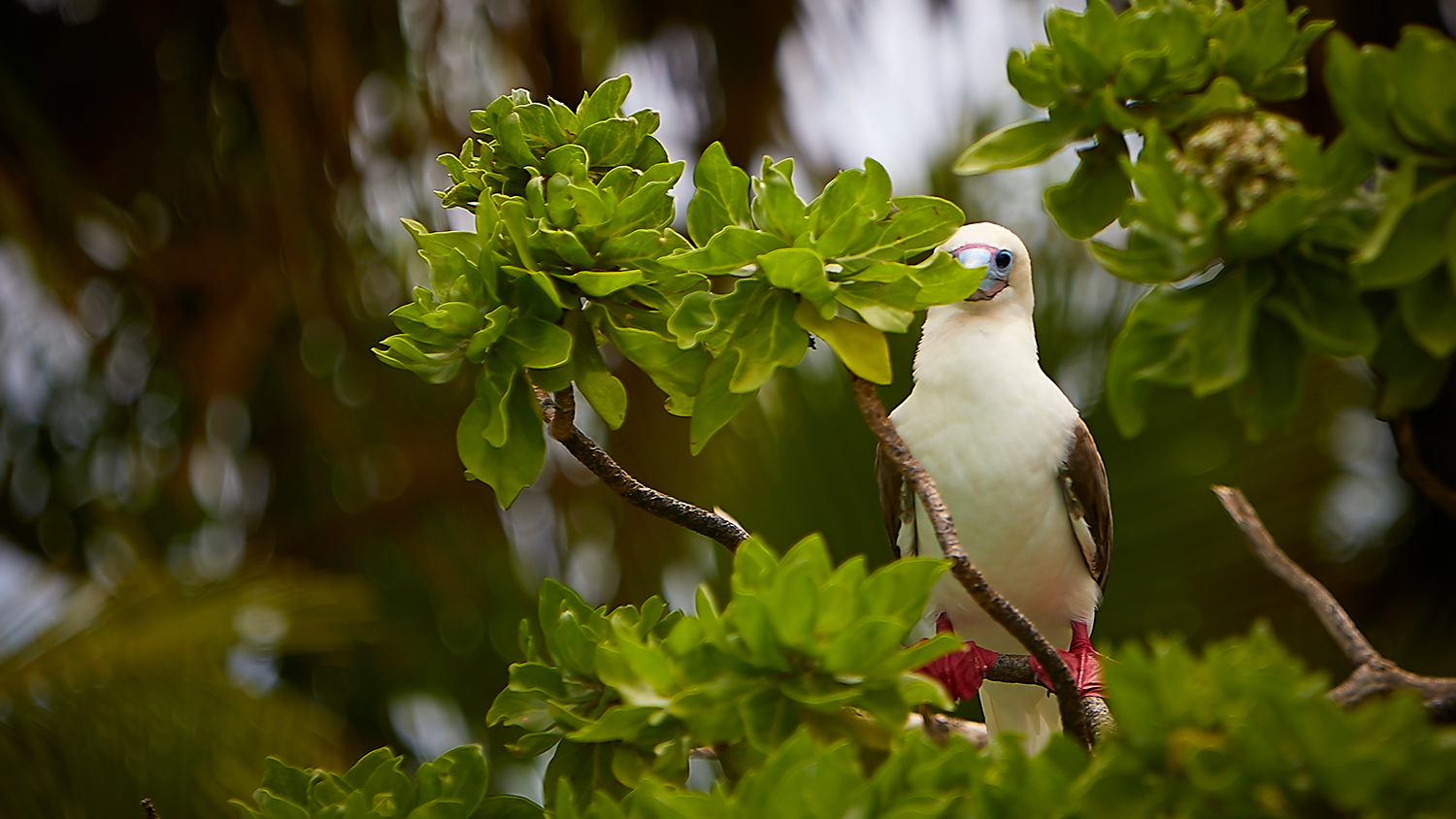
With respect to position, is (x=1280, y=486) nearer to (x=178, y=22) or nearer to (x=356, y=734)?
(x=356, y=734)

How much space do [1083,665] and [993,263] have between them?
52 centimetres

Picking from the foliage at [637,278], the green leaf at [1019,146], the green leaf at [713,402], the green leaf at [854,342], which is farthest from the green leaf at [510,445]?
the green leaf at [1019,146]

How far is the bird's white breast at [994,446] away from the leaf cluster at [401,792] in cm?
72

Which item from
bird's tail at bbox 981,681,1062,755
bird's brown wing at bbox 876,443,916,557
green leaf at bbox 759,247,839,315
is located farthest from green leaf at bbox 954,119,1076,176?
bird's tail at bbox 981,681,1062,755

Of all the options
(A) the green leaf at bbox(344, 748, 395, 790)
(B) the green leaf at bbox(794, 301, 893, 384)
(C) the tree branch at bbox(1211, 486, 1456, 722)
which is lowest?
(A) the green leaf at bbox(344, 748, 395, 790)

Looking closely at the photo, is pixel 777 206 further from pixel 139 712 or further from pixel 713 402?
pixel 139 712

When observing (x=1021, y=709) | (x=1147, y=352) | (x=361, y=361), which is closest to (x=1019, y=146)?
(x=1147, y=352)

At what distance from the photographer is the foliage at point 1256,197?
59 centimetres

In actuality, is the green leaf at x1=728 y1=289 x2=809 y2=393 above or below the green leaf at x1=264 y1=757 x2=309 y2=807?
above

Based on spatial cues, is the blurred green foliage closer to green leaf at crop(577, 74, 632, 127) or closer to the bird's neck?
green leaf at crop(577, 74, 632, 127)

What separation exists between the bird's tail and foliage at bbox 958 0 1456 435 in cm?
109

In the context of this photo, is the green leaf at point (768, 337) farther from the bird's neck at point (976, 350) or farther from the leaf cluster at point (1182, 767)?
the bird's neck at point (976, 350)

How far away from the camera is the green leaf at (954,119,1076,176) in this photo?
0.72 m

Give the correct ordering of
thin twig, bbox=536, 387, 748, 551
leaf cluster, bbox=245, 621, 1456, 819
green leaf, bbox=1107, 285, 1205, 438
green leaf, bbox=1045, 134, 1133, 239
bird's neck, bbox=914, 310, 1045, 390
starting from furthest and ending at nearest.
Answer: bird's neck, bbox=914, 310, 1045, 390
thin twig, bbox=536, 387, 748, 551
green leaf, bbox=1045, 134, 1133, 239
green leaf, bbox=1107, 285, 1205, 438
leaf cluster, bbox=245, 621, 1456, 819
